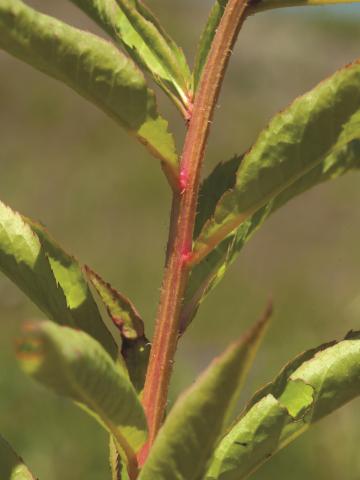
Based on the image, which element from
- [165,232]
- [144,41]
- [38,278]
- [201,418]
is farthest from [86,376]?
[165,232]

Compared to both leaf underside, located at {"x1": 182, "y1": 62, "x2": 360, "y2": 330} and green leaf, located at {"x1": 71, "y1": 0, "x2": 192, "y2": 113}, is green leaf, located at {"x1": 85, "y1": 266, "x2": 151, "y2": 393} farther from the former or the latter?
green leaf, located at {"x1": 71, "y1": 0, "x2": 192, "y2": 113}

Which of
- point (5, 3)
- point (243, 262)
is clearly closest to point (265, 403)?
point (5, 3)

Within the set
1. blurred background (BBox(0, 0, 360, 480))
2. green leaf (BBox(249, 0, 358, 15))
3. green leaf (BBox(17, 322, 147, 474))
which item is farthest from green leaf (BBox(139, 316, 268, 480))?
blurred background (BBox(0, 0, 360, 480))

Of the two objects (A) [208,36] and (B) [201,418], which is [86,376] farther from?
(A) [208,36]

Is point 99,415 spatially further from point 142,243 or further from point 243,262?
point 243,262

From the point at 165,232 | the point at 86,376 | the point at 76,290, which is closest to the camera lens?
the point at 86,376

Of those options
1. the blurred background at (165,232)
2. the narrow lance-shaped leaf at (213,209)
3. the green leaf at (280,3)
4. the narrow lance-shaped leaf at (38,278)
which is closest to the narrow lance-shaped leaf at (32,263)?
the narrow lance-shaped leaf at (38,278)
